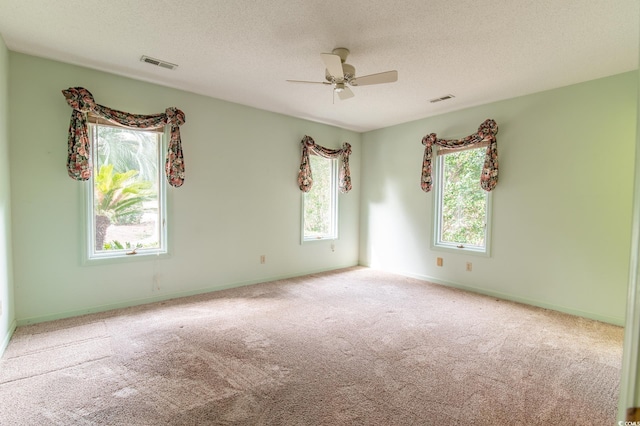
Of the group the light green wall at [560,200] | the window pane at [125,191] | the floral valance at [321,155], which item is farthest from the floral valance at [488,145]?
the window pane at [125,191]

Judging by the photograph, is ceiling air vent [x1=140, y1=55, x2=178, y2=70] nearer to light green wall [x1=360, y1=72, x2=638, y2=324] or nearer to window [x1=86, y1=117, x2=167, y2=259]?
window [x1=86, y1=117, x2=167, y2=259]

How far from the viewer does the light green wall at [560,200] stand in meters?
3.22

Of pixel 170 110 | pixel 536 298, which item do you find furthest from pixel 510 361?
pixel 170 110

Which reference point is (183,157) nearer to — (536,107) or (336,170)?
(336,170)

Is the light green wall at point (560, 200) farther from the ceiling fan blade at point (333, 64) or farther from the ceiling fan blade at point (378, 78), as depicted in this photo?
the ceiling fan blade at point (333, 64)

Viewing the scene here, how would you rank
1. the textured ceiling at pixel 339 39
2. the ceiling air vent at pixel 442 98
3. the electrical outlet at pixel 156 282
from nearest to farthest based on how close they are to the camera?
the textured ceiling at pixel 339 39 < the electrical outlet at pixel 156 282 < the ceiling air vent at pixel 442 98

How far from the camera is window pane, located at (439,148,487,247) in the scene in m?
4.34

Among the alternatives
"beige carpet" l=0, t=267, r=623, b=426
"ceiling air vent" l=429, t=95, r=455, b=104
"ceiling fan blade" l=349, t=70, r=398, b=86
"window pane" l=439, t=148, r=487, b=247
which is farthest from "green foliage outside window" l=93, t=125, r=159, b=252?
"window pane" l=439, t=148, r=487, b=247

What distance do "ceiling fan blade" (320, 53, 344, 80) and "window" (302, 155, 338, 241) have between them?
2.51m

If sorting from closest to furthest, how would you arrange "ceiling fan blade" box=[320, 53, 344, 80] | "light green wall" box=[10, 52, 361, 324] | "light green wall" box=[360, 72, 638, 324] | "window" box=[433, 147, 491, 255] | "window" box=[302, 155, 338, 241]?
1. "ceiling fan blade" box=[320, 53, 344, 80]
2. "light green wall" box=[10, 52, 361, 324]
3. "light green wall" box=[360, 72, 638, 324]
4. "window" box=[433, 147, 491, 255]
5. "window" box=[302, 155, 338, 241]

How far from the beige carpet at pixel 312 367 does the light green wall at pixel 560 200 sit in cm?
38

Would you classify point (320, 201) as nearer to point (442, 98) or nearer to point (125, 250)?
point (442, 98)

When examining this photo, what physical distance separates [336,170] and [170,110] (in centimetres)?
289

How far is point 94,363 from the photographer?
7.73ft
